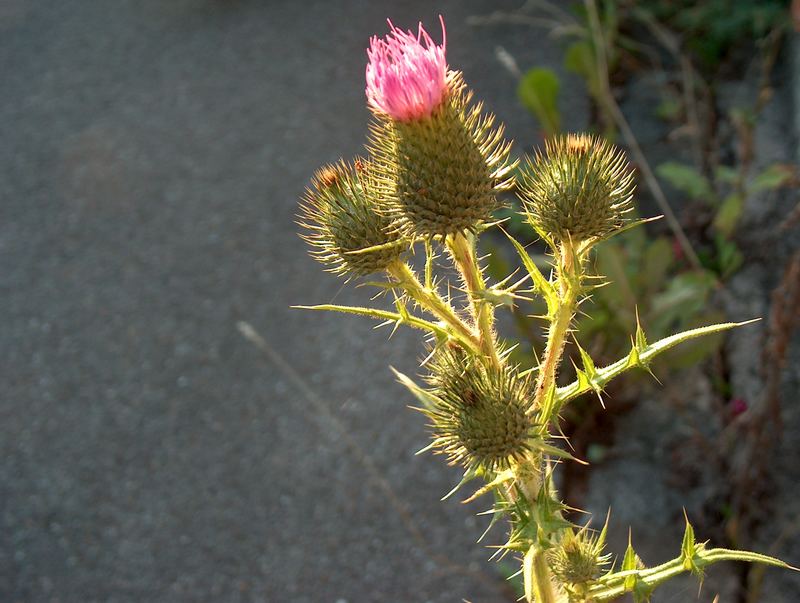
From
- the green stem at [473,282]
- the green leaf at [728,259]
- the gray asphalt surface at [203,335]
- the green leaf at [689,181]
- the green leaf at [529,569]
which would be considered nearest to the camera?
the green leaf at [529,569]

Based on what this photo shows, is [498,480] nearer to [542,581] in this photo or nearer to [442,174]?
[542,581]

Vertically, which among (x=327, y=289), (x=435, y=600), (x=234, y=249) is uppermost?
(x=234, y=249)

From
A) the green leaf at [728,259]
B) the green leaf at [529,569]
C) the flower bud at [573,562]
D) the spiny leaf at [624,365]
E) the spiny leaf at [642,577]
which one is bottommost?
the spiny leaf at [642,577]

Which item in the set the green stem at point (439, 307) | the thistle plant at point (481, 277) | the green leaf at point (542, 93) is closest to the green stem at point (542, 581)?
the thistle plant at point (481, 277)

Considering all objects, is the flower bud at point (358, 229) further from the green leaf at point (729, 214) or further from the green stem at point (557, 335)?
the green leaf at point (729, 214)

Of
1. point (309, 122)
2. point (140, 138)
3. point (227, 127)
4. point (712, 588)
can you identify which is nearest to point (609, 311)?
point (712, 588)

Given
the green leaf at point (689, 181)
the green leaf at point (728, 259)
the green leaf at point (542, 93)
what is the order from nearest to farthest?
the green leaf at point (728, 259), the green leaf at point (689, 181), the green leaf at point (542, 93)

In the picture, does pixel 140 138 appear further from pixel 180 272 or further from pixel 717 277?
pixel 717 277
